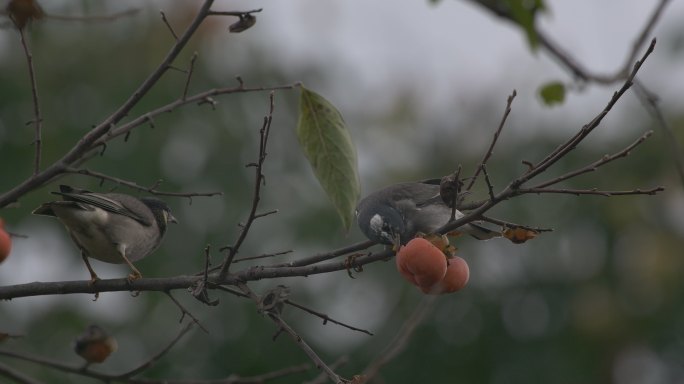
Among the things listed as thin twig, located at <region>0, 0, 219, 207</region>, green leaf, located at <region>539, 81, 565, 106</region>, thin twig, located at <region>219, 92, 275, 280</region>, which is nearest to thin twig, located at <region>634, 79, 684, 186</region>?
green leaf, located at <region>539, 81, 565, 106</region>

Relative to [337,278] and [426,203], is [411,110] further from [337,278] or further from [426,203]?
[426,203]

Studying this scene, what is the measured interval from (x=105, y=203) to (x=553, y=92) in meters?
2.54

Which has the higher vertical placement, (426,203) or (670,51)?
(426,203)

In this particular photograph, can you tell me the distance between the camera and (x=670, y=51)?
1159cm

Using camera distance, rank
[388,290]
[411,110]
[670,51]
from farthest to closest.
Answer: [411,110] < [388,290] < [670,51]

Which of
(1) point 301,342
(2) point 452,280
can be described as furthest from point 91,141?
(2) point 452,280

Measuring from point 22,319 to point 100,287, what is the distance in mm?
9122

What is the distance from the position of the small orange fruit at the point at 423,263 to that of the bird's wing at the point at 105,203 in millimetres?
2038

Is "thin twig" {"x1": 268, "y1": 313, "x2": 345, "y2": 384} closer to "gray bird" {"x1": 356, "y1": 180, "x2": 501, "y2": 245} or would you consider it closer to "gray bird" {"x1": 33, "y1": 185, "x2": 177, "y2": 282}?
"gray bird" {"x1": 356, "y1": 180, "x2": 501, "y2": 245}

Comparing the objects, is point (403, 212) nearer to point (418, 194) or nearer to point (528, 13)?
point (418, 194)

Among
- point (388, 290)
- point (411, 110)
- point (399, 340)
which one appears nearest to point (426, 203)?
point (399, 340)

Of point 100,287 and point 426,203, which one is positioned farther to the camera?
point 426,203

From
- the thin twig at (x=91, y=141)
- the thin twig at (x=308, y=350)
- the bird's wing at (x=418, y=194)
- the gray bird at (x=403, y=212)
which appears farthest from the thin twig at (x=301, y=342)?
the bird's wing at (x=418, y=194)

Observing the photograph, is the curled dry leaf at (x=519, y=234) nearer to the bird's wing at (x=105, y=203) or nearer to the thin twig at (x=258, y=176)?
the thin twig at (x=258, y=176)
